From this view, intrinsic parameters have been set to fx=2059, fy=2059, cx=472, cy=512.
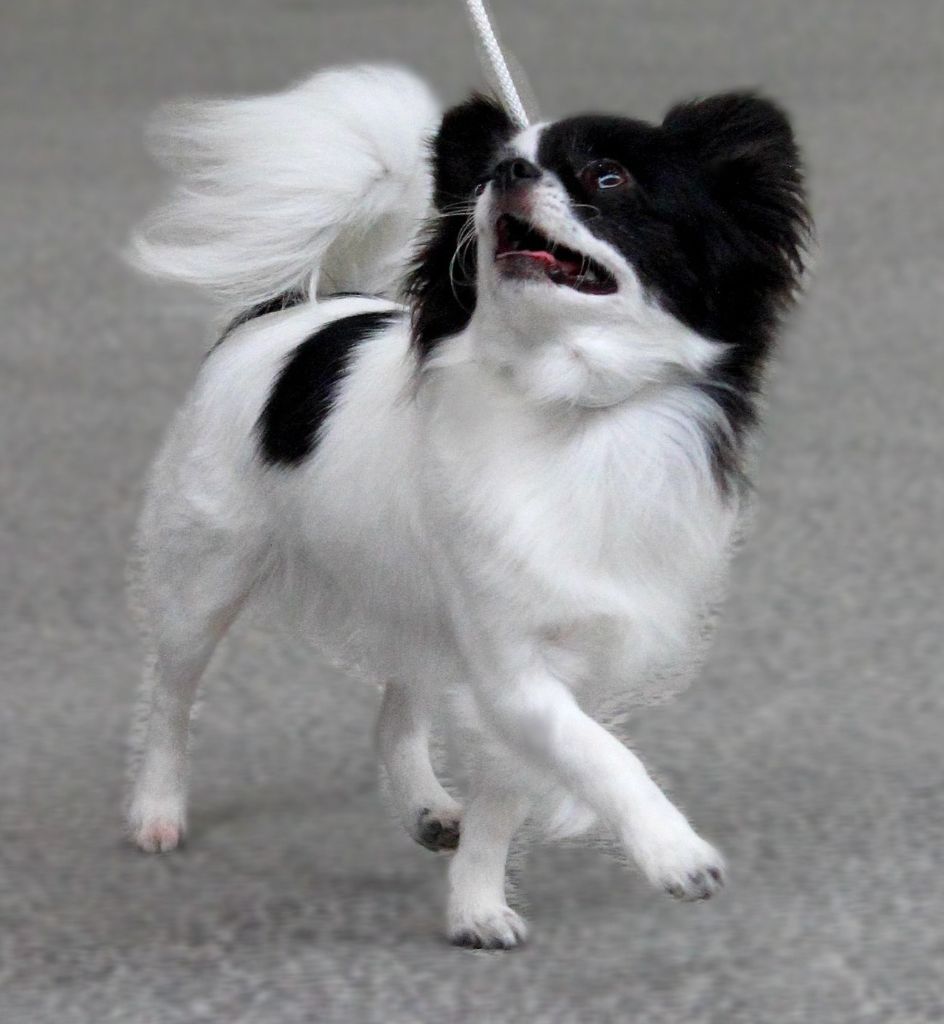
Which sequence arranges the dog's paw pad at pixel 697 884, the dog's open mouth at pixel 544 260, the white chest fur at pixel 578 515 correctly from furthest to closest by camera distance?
the white chest fur at pixel 578 515 < the dog's open mouth at pixel 544 260 < the dog's paw pad at pixel 697 884

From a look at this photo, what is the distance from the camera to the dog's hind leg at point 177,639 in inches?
119

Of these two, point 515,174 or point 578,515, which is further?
point 578,515

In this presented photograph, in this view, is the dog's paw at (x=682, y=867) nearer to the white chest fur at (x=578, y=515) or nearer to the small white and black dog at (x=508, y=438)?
the small white and black dog at (x=508, y=438)

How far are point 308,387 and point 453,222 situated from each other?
400 millimetres

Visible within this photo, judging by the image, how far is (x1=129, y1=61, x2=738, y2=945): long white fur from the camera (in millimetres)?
2408

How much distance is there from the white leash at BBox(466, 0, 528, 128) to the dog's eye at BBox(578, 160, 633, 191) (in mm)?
307

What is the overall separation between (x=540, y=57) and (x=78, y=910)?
7560mm

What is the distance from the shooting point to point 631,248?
236 cm

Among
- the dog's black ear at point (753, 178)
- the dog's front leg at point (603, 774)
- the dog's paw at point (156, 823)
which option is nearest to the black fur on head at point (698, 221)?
the dog's black ear at point (753, 178)

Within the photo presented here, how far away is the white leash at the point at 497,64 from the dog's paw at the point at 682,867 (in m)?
0.97

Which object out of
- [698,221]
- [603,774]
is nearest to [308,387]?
[698,221]

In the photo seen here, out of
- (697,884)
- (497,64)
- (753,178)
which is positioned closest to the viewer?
(697,884)

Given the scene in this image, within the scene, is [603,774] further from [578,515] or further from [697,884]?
[578,515]

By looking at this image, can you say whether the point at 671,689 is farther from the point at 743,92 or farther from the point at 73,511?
the point at 73,511
